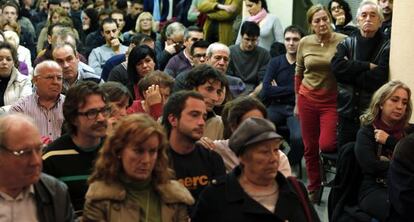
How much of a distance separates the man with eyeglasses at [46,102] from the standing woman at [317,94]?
251cm

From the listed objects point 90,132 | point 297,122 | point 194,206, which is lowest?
point 297,122

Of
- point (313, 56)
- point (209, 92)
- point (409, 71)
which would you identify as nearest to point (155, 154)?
point (209, 92)

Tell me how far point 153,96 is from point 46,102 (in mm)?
805

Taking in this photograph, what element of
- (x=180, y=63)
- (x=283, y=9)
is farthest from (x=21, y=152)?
(x=283, y=9)

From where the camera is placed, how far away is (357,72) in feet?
21.2

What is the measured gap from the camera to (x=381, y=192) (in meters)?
4.97

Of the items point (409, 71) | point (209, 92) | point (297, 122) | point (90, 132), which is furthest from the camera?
point (297, 122)

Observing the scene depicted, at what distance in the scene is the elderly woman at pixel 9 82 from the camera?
23.4 ft

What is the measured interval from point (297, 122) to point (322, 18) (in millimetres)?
1386

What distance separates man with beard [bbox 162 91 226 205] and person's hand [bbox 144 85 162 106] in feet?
4.58

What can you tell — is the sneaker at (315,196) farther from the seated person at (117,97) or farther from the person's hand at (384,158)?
the seated person at (117,97)

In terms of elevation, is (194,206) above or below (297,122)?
above

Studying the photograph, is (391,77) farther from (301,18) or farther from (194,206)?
(301,18)

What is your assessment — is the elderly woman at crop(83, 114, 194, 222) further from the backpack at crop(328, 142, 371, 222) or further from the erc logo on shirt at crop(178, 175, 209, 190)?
the backpack at crop(328, 142, 371, 222)
